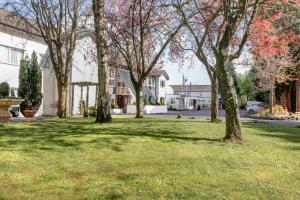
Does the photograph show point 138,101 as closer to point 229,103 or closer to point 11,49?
point 11,49

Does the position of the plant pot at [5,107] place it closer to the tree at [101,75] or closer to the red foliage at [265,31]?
the tree at [101,75]

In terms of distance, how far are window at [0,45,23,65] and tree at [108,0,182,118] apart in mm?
10117

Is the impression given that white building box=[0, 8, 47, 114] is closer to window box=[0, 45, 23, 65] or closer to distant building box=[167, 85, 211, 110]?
window box=[0, 45, 23, 65]

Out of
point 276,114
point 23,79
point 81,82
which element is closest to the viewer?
point 23,79

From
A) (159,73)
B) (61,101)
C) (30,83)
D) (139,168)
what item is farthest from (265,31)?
(159,73)

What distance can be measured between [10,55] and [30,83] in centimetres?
259

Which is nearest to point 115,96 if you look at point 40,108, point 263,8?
point 40,108

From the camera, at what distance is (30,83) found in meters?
33.8

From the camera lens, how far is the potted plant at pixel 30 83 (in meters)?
33.4

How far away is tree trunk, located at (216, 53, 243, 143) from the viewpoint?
1304 cm

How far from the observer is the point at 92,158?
31.2ft

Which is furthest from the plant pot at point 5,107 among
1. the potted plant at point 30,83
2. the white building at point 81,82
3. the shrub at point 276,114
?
the shrub at point 276,114

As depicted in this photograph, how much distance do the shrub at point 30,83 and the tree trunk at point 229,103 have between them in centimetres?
2295

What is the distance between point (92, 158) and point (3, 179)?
2.26 meters
